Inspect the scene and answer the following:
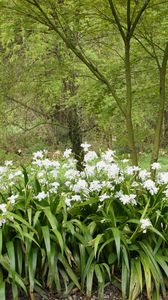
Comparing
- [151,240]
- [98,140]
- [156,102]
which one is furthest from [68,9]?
[98,140]

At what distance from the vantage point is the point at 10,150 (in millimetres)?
8344

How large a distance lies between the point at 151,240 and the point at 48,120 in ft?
20.6

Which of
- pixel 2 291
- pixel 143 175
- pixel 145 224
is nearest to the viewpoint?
pixel 2 291

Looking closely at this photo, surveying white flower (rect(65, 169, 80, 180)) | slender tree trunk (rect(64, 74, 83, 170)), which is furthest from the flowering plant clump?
slender tree trunk (rect(64, 74, 83, 170))

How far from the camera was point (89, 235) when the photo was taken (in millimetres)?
3064

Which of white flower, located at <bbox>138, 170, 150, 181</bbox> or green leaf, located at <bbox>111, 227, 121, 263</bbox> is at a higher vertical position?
white flower, located at <bbox>138, 170, 150, 181</bbox>

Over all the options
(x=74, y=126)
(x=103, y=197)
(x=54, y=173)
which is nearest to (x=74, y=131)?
(x=74, y=126)

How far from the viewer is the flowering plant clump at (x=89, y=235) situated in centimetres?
288

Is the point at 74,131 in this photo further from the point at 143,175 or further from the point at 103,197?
the point at 103,197

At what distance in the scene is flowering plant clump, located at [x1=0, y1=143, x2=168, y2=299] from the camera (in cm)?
288

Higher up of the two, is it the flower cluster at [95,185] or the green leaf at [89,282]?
the flower cluster at [95,185]

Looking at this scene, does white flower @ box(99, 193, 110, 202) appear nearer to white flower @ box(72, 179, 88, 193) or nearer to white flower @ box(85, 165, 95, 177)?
white flower @ box(72, 179, 88, 193)

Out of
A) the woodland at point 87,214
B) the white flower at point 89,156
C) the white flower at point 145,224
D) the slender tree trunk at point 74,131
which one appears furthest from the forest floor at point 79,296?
the slender tree trunk at point 74,131

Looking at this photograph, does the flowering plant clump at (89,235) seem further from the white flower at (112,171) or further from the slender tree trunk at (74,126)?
the slender tree trunk at (74,126)
